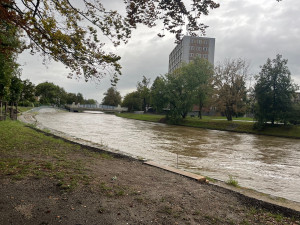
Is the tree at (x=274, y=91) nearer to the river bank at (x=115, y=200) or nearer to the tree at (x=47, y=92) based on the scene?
the river bank at (x=115, y=200)

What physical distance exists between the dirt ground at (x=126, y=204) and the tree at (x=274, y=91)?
31.2 m

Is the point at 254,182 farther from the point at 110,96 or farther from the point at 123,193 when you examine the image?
the point at 110,96

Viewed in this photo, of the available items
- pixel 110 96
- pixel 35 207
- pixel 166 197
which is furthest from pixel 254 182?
pixel 110 96

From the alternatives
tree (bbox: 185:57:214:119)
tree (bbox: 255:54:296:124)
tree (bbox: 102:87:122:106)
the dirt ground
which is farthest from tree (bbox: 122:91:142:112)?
the dirt ground

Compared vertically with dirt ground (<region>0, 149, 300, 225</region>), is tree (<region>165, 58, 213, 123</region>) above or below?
above

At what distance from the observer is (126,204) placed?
3.67 meters

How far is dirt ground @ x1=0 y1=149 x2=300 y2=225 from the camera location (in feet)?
10.4

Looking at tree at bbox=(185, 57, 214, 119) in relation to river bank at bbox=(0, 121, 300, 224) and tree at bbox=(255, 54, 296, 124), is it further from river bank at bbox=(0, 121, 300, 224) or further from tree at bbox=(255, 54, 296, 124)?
river bank at bbox=(0, 121, 300, 224)

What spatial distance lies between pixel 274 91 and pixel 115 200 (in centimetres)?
3373

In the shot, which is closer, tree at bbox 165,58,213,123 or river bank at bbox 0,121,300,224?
river bank at bbox 0,121,300,224

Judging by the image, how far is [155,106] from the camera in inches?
2025

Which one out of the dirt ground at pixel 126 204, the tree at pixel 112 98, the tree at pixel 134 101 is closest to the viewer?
the dirt ground at pixel 126 204

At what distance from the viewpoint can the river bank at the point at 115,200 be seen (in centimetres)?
322

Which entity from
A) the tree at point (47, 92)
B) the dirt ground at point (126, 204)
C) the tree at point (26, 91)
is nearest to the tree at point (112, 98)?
the tree at point (47, 92)
